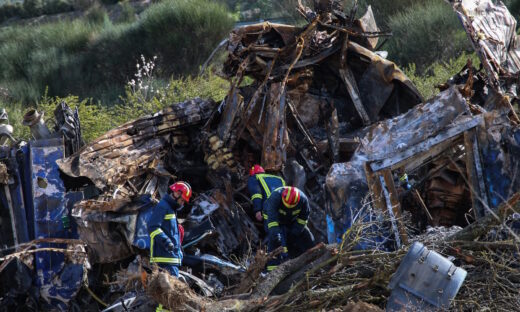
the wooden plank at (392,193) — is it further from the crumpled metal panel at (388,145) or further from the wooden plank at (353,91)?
the wooden plank at (353,91)

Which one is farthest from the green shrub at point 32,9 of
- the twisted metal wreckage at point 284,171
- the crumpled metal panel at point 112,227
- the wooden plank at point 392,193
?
the wooden plank at point 392,193

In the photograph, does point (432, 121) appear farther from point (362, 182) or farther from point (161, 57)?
point (161, 57)

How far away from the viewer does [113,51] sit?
25844 millimetres

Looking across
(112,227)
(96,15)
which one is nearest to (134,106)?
(112,227)

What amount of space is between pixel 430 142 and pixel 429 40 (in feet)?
47.3

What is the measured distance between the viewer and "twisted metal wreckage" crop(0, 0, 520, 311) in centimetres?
657

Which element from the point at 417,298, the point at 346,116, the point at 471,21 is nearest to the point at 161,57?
the point at 346,116

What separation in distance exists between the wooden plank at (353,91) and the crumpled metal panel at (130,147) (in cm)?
190

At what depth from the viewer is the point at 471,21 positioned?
9.17 meters

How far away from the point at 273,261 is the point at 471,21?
12.3 ft

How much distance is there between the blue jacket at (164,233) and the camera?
800 cm

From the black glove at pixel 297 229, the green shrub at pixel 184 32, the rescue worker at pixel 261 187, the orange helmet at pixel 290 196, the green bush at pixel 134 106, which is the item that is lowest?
the green shrub at pixel 184 32

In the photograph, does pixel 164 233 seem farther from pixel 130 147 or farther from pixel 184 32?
pixel 184 32

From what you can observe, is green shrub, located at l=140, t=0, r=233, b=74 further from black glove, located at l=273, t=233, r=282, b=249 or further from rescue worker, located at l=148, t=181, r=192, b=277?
black glove, located at l=273, t=233, r=282, b=249
